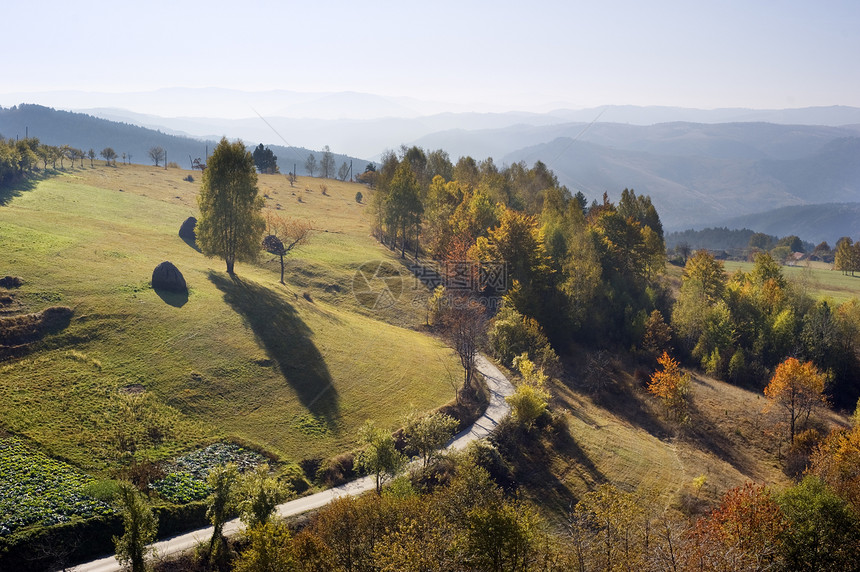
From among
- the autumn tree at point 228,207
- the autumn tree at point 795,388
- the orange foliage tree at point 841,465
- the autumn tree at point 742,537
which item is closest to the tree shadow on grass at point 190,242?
the autumn tree at point 228,207

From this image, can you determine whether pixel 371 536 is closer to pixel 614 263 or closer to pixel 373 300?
pixel 373 300

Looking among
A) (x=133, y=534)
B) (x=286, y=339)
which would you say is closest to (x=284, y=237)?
(x=286, y=339)

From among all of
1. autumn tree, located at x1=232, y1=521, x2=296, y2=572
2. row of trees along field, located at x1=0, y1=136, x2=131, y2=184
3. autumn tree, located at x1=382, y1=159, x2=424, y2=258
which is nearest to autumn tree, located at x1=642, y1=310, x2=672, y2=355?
autumn tree, located at x1=382, y1=159, x2=424, y2=258

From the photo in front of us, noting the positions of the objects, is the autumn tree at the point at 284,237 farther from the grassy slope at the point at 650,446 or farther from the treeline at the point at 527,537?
the treeline at the point at 527,537

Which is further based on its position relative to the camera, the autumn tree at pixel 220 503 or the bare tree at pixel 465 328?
the bare tree at pixel 465 328

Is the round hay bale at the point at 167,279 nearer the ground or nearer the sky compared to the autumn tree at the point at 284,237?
nearer the ground

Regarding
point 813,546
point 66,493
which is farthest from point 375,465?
point 813,546
